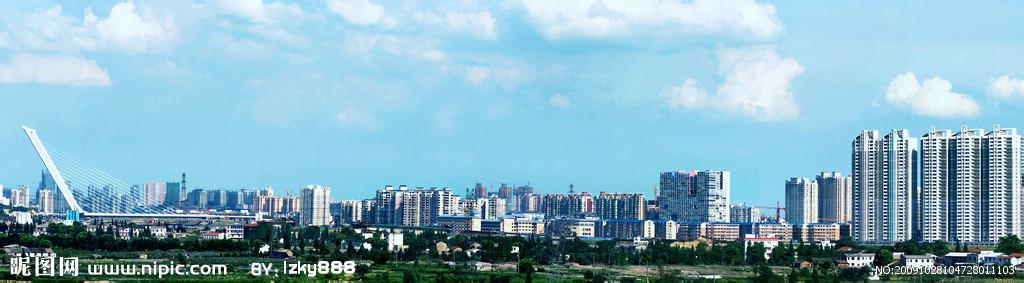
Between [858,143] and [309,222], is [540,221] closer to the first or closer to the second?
[309,222]

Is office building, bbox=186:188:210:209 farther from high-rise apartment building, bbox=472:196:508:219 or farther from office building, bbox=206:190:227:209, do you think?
high-rise apartment building, bbox=472:196:508:219

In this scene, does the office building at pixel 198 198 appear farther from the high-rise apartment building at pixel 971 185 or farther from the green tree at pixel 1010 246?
the green tree at pixel 1010 246

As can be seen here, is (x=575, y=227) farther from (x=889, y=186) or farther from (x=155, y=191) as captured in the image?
(x=155, y=191)

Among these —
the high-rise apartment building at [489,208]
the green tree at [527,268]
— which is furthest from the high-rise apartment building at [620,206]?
the green tree at [527,268]

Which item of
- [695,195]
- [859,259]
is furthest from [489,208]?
[859,259]

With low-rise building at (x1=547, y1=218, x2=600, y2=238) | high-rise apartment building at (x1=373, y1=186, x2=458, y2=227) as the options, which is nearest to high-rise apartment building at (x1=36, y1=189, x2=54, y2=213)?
high-rise apartment building at (x1=373, y1=186, x2=458, y2=227)

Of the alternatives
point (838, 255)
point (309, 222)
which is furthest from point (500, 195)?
point (838, 255)
